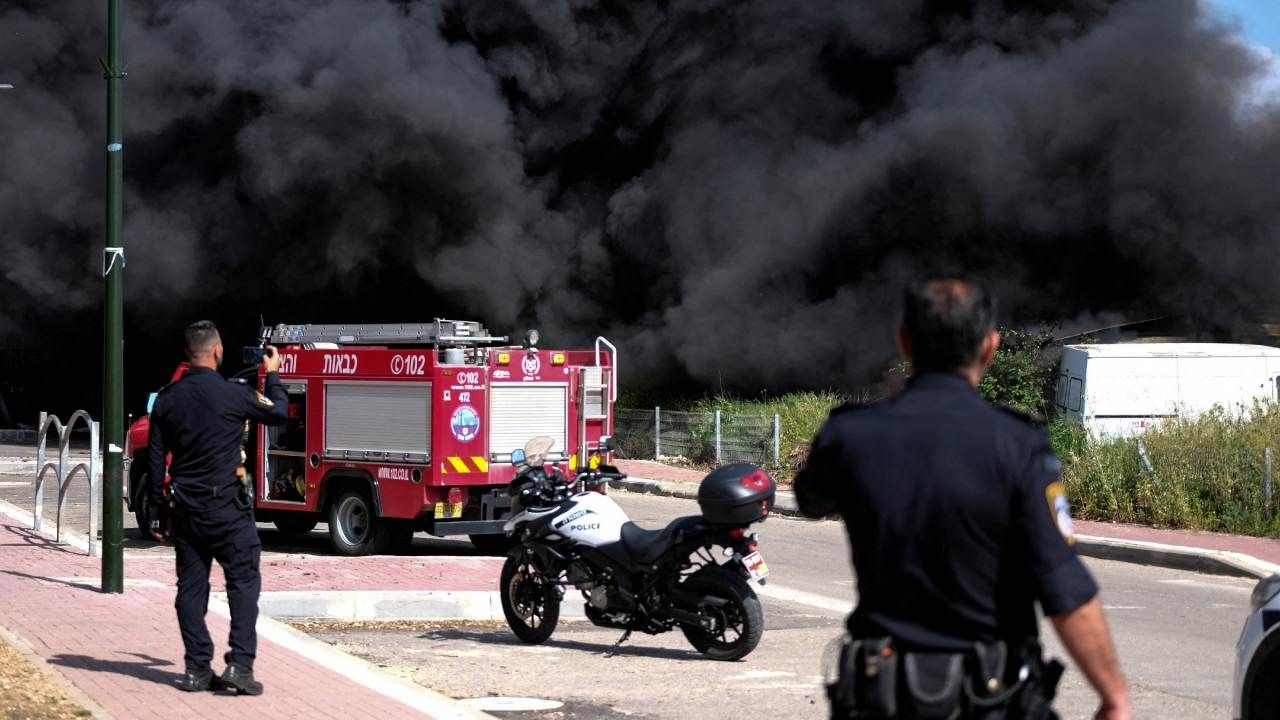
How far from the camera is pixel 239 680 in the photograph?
6195 millimetres

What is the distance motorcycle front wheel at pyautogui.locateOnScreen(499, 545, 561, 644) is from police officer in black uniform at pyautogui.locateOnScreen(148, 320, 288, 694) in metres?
2.09

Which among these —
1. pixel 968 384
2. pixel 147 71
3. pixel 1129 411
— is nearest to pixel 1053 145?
pixel 1129 411

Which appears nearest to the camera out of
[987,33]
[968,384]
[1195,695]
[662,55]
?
[968,384]

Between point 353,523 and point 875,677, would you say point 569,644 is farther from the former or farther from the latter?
point 875,677

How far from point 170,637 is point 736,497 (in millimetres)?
3038

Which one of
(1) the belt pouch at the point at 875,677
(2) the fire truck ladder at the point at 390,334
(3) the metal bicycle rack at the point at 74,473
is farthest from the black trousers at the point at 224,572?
(2) the fire truck ladder at the point at 390,334

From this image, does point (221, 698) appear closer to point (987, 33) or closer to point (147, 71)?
point (147, 71)

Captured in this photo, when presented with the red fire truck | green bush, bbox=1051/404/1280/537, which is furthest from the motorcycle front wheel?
green bush, bbox=1051/404/1280/537

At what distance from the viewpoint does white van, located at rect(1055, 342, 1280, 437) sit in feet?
56.3

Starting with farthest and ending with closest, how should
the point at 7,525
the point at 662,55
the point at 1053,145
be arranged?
1. the point at 662,55
2. the point at 1053,145
3. the point at 7,525

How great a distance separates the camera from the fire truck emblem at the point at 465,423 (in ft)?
39.7

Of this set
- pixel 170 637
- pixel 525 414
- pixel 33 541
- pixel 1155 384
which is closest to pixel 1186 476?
pixel 1155 384

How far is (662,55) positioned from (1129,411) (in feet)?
43.6

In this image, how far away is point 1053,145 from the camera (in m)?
23.2
